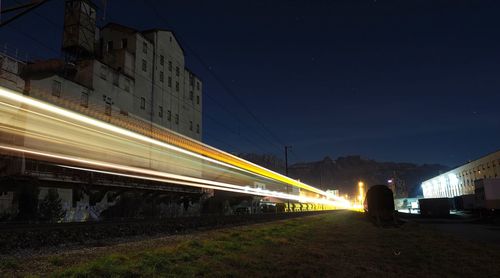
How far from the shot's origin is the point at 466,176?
97812mm

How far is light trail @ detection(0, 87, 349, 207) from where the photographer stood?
638 inches

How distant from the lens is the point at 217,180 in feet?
100

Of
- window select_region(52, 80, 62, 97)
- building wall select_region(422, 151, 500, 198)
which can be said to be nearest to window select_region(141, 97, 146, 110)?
window select_region(52, 80, 62, 97)

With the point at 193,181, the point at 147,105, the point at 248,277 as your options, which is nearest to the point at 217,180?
the point at 193,181

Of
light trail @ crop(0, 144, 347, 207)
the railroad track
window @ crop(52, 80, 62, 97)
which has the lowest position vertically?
the railroad track

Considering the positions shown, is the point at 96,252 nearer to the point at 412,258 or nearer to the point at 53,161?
the point at 53,161

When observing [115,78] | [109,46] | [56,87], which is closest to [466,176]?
[115,78]

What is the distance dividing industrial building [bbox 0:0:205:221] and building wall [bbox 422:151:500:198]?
200 ft

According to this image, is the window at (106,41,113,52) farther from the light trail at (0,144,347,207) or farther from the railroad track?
the railroad track

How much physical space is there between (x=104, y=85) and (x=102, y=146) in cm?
3312

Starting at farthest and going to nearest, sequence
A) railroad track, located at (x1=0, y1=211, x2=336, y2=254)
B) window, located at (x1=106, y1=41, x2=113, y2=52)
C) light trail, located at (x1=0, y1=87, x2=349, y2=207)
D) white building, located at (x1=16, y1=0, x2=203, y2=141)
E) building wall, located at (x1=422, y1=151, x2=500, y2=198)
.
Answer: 1. building wall, located at (x1=422, y1=151, x2=500, y2=198)
2. window, located at (x1=106, y1=41, x2=113, y2=52)
3. white building, located at (x1=16, y1=0, x2=203, y2=141)
4. light trail, located at (x1=0, y1=87, x2=349, y2=207)
5. railroad track, located at (x1=0, y1=211, x2=336, y2=254)

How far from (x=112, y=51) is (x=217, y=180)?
3453 cm

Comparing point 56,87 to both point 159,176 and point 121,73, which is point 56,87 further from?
point 159,176

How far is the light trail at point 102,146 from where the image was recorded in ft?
53.2
